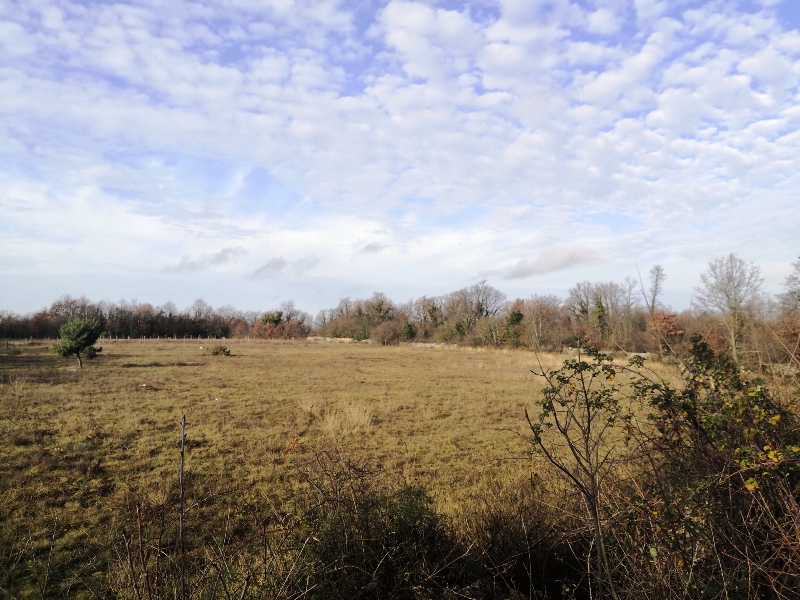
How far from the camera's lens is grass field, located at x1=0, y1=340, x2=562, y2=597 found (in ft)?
18.2

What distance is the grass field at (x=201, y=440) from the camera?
556cm

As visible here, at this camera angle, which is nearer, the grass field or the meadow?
the meadow

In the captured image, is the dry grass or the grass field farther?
the dry grass

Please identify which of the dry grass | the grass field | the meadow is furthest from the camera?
the dry grass

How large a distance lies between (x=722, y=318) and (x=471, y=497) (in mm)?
3805

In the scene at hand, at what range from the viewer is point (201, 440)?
9023 millimetres

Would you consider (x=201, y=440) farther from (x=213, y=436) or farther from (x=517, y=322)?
(x=517, y=322)

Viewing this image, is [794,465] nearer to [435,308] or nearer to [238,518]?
[238,518]

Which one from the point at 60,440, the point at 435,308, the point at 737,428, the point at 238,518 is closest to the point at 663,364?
the point at 737,428

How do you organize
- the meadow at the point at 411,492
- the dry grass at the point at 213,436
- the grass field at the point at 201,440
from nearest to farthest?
1. the meadow at the point at 411,492
2. the grass field at the point at 201,440
3. the dry grass at the point at 213,436

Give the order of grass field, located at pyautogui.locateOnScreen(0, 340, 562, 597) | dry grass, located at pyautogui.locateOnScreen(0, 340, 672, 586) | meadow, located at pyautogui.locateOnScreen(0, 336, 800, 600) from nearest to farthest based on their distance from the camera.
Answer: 1. meadow, located at pyautogui.locateOnScreen(0, 336, 800, 600)
2. grass field, located at pyautogui.locateOnScreen(0, 340, 562, 597)
3. dry grass, located at pyautogui.locateOnScreen(0, 340, 672, 586)

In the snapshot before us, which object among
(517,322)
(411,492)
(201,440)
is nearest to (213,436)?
(201,440)

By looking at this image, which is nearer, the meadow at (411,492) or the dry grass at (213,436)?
the meadow at (411,492)

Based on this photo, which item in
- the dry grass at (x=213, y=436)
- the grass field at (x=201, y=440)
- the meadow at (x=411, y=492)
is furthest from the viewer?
the dry grass at (x=213, y=436)
